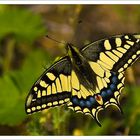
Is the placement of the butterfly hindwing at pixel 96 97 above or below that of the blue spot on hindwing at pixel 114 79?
below

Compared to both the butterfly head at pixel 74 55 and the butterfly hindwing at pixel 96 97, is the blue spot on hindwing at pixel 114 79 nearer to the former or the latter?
the butterfly hindwing at pixel 96 97

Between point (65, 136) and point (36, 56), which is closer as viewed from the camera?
point (65, 136)

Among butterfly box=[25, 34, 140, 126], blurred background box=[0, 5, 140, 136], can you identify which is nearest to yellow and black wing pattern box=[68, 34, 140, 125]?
butterfly box=[25, 34, 140, 126]

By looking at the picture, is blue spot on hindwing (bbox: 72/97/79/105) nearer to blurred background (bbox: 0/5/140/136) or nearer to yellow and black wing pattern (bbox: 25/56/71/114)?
yellow and black wing pattern (bbox: 25/56/71/114)

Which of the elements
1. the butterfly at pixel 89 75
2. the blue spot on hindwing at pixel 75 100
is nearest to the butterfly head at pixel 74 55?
the butterfly at pixel 89 75

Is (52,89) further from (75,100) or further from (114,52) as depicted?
(114,52)

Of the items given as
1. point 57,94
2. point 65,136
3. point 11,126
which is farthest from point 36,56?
point 57,94

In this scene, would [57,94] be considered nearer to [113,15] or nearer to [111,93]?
[111,93]
